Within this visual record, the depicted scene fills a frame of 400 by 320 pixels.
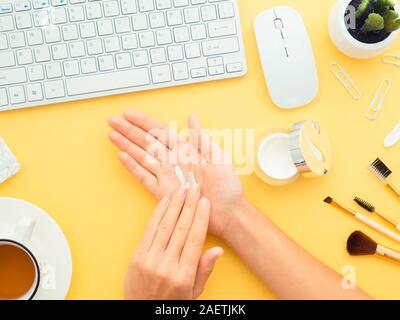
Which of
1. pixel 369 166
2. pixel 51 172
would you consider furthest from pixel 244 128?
pixel 51 172

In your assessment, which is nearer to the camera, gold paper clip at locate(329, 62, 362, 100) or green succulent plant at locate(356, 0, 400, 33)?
green succulent plant at locate(356, 0, 400, 33)

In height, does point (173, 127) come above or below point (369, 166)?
above

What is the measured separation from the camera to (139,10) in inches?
32.5

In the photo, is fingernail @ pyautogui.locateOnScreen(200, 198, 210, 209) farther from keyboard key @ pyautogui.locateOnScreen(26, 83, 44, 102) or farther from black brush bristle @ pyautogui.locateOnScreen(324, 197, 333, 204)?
keyboard key @ pyautogui.locateOnScreen(26, 83, 44, 102)

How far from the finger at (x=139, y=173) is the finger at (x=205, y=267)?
15cm

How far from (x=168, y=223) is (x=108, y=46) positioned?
1.10 ft

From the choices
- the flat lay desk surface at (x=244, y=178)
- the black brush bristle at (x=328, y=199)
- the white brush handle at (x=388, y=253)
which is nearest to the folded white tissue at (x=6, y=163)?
the flat lay desk surface at (x=244, y=178)

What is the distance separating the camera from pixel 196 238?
80 centimetres

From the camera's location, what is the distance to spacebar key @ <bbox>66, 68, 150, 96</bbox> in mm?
826

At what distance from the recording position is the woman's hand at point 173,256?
31.0 inches

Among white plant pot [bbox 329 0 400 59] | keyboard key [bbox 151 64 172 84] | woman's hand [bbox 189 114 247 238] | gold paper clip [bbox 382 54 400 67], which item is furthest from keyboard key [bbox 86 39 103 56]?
gold paper clip [bbox 382 54 400 67]

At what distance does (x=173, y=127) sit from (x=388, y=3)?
0.43 meters

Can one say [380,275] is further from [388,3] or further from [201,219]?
[388,3]

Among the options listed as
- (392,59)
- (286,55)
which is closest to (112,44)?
(286,55)
